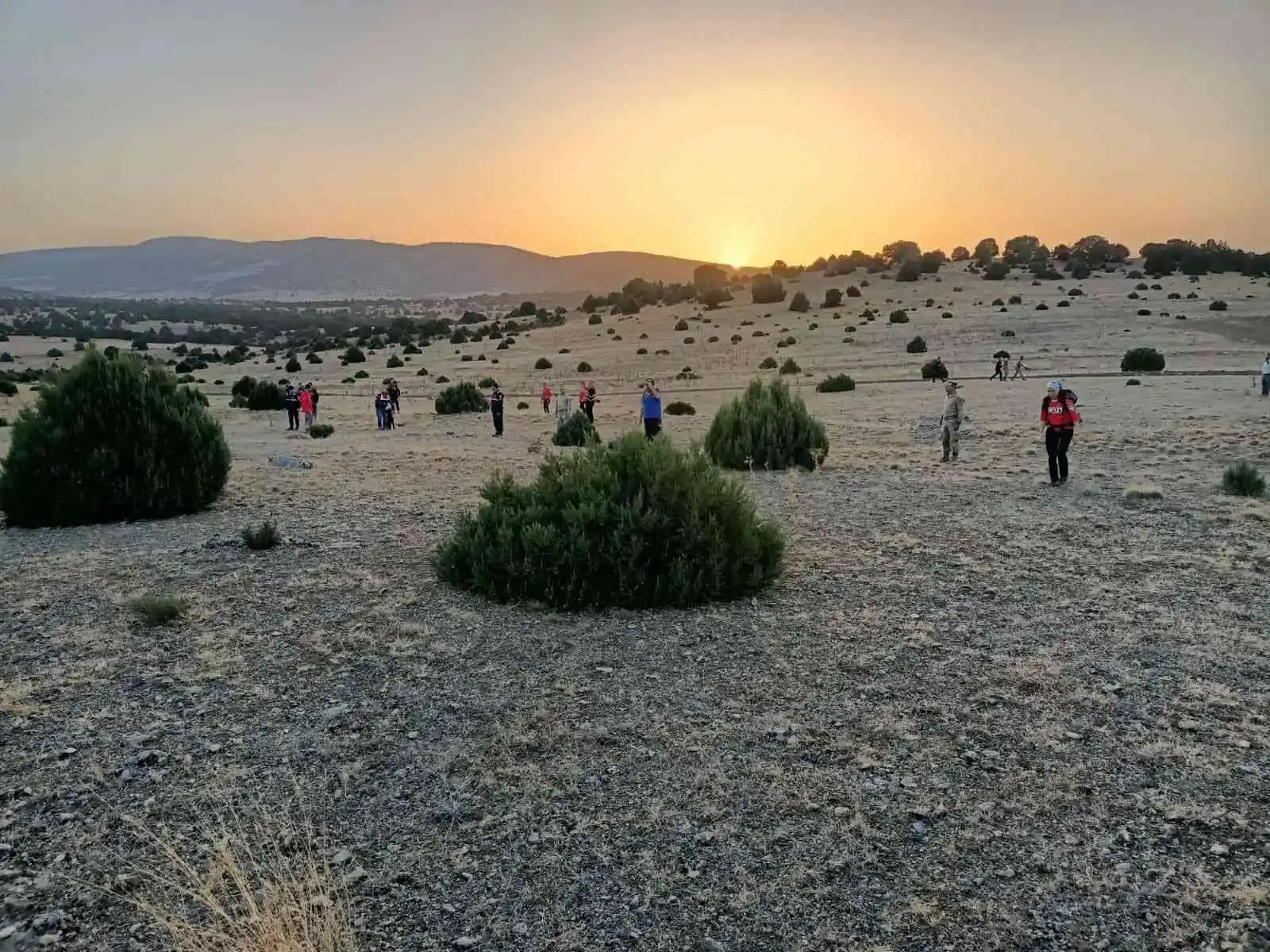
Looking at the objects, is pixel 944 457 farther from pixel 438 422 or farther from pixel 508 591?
pixel 438 422

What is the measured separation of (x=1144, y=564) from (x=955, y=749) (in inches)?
209

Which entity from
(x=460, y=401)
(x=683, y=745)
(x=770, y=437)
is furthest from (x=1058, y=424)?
(x=460, y=401)

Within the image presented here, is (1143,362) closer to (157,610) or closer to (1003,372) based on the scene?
(1003,372)

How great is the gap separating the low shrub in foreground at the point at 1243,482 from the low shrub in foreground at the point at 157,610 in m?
13.5

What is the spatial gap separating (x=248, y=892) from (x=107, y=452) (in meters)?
10.8

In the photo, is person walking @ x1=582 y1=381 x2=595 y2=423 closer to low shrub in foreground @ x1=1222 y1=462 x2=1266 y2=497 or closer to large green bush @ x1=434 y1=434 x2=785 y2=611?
low shrub in foreground @ x1=1222 y1=462 x2=1266 y2=497

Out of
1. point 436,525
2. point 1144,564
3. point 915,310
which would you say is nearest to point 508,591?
point 436,525

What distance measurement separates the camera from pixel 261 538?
10516 mm

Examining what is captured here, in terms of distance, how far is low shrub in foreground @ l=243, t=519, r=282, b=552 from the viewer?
10500 mm

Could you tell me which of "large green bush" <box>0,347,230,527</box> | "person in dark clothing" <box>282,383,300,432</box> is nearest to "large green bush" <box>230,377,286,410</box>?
"person in dark clothing" <box>282,383,300,432</box>

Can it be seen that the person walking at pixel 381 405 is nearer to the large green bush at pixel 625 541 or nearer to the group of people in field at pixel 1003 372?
the large green bush at pixel 625 541

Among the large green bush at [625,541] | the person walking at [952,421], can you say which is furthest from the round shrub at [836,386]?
the large green bush at [625,541]

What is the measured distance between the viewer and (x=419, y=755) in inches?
215

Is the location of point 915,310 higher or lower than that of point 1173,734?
higher
